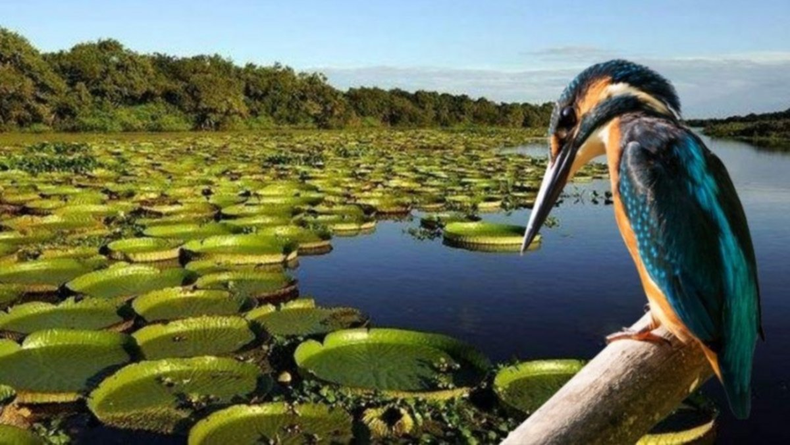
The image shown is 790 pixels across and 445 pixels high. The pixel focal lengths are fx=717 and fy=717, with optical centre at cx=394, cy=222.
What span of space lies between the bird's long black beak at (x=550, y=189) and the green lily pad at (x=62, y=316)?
19.4ft

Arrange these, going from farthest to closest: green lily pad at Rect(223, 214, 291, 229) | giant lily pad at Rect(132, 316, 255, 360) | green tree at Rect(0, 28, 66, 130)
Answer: green tree at Rect(0, 28, 66, 130)
green lily pad at Rect(223, 214, 291, 229)
giant lily pad at Rect(132, 316, 255, 360)

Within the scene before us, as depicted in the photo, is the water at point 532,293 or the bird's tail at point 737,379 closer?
the bird's tail at point 737,379

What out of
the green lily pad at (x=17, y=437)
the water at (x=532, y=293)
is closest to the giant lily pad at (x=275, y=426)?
the green lily pad at (x=17, y=437)

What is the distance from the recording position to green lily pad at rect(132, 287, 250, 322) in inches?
271

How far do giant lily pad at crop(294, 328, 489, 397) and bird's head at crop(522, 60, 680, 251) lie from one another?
3.98m

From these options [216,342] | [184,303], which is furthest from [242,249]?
[216,342]

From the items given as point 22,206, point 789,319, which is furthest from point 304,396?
point 22,206

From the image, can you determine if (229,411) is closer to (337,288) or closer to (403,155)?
(337,288)

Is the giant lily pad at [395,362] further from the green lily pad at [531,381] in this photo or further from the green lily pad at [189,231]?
the green lily pad at [189,231]

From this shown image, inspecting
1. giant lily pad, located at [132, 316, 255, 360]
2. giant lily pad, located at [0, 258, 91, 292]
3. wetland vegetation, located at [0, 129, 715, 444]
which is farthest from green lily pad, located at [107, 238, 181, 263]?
giant lily pad, located at [132, 316, 255, 360]

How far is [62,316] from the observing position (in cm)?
674

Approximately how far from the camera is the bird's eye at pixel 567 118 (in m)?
1.45

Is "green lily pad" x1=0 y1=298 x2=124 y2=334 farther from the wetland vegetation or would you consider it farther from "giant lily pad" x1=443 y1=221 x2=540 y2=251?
"giant lily pad" x1=443 y1=221 x2=540 y2=251

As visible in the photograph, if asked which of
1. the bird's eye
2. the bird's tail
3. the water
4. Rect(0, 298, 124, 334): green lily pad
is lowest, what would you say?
the water
